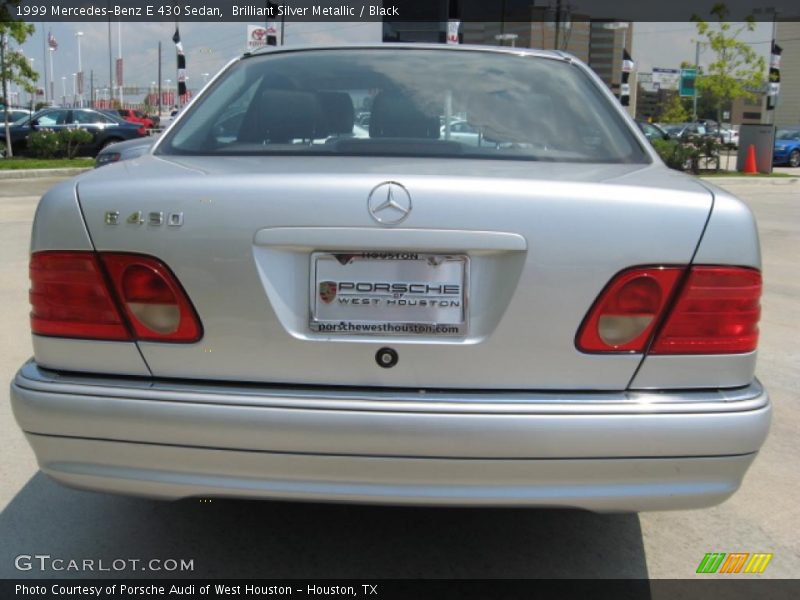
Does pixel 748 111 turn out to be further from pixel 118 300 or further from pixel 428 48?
pixel 118 300

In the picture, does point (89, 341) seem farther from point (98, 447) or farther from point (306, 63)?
point (306, 63)

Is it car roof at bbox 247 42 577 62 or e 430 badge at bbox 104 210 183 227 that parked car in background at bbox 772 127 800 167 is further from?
e 430 badge at bbox 104 210 183 227

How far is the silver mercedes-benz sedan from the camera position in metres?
2.10

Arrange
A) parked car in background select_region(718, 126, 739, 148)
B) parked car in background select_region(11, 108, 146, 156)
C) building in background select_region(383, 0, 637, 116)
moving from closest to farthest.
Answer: parked car in background select_region(11, 108, 146, 156) < building in background select_region(383, 0, 637, 116) < parked car in background select_region(718, 126, 739, 148)

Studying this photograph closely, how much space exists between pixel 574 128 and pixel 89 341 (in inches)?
66.7

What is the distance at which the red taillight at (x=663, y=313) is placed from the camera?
2152 millimetres

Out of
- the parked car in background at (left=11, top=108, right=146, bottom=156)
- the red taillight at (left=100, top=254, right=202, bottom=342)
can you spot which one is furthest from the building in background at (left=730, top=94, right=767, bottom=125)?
the red taillight at (left=100, top=254, right=202, bottom=342)

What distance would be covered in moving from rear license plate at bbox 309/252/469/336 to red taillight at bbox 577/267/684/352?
33 centimetres

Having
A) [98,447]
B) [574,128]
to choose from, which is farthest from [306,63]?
[98,447]

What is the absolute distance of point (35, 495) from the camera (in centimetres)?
315

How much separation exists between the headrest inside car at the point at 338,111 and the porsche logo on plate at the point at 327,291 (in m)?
1.06

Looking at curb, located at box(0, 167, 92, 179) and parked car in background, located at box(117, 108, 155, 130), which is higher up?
parked car in background, located at box(117, 108, 155, 130)

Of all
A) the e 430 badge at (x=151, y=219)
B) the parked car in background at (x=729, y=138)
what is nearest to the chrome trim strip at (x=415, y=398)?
the e 430 badge at (x=151, y=219)

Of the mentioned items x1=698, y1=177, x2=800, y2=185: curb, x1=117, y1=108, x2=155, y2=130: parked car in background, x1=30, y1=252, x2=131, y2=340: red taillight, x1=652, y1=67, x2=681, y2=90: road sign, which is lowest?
x1=698, y1=177, x2=800, y2=185: curb
